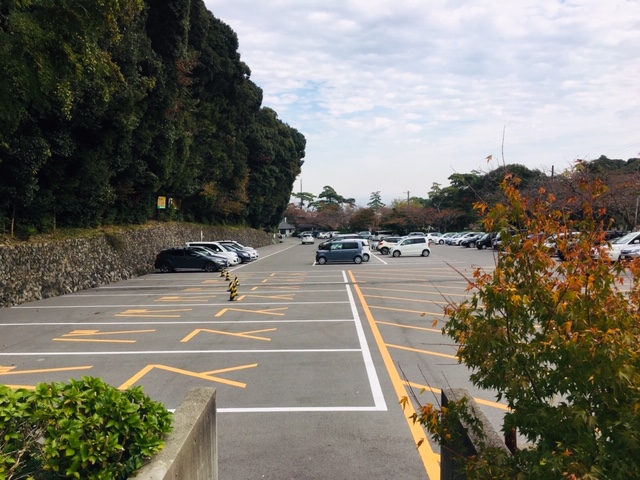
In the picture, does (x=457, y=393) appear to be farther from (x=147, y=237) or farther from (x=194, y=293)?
(x=147, y=237)

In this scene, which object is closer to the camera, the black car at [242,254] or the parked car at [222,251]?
the parked car at [222,251]

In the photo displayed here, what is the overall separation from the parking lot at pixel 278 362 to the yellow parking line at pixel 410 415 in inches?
0.8

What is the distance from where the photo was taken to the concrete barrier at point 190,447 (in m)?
2.87

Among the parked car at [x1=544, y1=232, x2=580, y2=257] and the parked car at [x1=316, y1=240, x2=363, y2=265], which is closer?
the parked car at [x1=544, y1=232, x2=580, y2=257]

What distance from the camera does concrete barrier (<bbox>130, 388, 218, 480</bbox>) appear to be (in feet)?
9.42

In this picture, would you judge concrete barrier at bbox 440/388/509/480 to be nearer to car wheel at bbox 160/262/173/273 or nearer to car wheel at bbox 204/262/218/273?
car wheel at bbox 204/262/218/273

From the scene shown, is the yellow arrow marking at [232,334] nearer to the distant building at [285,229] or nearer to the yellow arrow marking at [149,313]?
the yellow arrow marking at [149,313]

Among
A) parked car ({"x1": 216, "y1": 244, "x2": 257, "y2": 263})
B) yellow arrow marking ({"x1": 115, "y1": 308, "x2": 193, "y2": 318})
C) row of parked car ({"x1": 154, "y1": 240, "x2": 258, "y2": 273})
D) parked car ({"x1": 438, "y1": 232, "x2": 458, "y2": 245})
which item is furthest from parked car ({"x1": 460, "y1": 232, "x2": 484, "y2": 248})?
yellow arrow marking ({"x1": 115, "y1": 308, "x2": 193, "y2": 318})

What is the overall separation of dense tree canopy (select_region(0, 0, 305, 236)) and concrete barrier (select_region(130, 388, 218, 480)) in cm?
983

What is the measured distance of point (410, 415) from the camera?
5105 millimetres

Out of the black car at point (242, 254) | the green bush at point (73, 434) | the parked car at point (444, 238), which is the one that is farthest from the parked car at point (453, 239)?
the green bush at point (73, 434)

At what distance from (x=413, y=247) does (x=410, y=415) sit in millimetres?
32841

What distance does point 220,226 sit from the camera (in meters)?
46.7

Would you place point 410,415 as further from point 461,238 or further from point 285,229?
point 285,229
